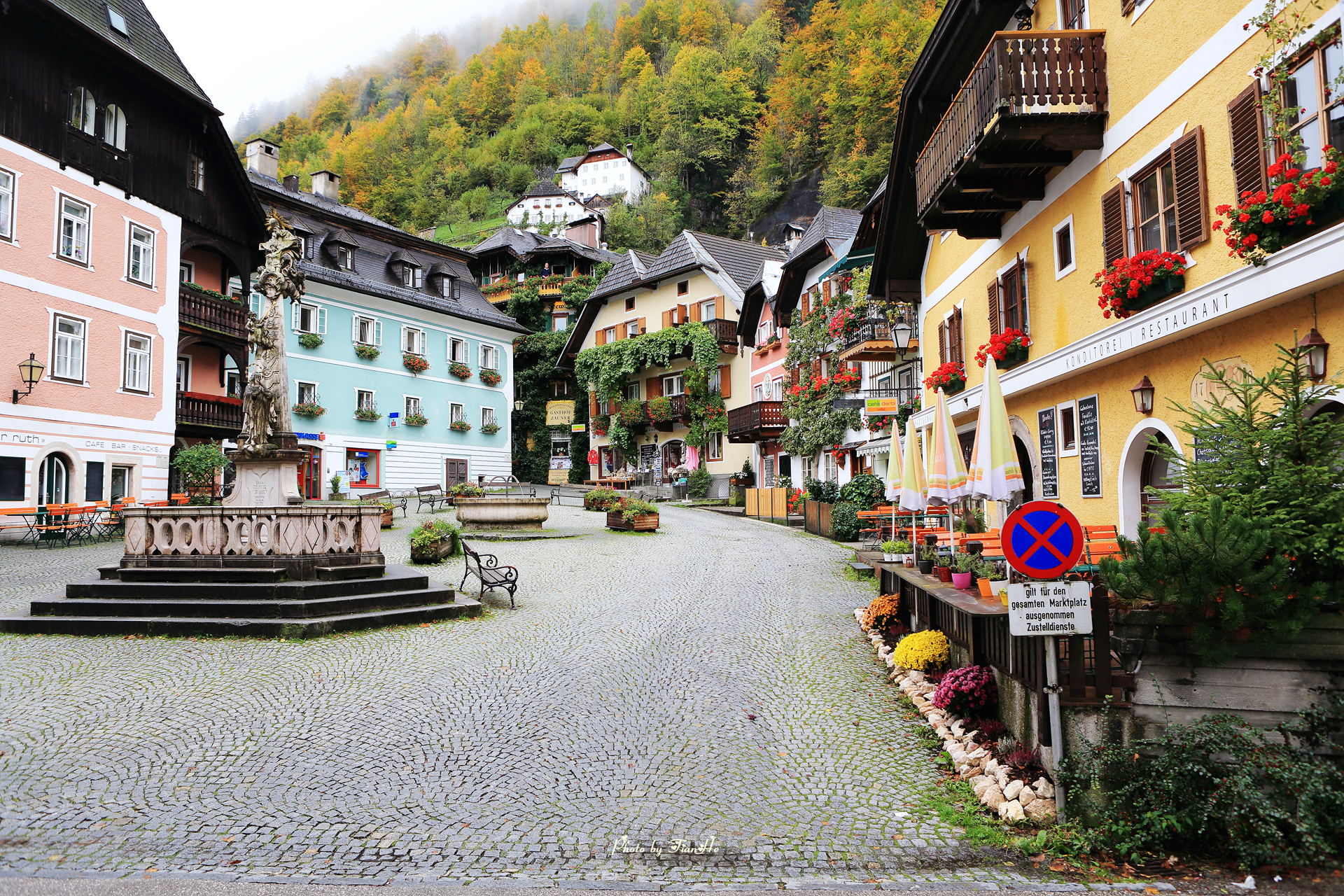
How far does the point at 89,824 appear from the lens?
5.57m

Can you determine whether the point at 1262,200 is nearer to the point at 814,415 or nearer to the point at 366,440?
the point at 814,415

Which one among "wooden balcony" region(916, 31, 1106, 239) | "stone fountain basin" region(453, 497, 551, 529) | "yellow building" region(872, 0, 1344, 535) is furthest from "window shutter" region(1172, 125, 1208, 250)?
"stone fountain basin" region(453, 497, 551, 529)

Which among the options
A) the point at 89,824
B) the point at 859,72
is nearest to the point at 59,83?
the point at 89,824

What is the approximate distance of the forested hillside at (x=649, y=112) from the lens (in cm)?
6231

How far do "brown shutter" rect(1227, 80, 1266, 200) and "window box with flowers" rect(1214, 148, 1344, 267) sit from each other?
0.27m

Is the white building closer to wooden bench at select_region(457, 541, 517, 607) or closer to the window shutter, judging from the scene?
wooden bench at select_region(457, 541, 517, 607)

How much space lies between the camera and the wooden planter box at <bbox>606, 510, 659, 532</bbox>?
23328mm

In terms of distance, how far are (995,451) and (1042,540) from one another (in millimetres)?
2328

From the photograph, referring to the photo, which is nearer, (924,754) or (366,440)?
(924,754)

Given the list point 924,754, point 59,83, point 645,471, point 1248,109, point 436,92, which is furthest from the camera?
point 436,92

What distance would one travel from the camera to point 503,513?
22297mm

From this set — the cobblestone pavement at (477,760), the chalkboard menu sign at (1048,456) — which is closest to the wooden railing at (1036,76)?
the chalkboard menu sign at (1048,456)

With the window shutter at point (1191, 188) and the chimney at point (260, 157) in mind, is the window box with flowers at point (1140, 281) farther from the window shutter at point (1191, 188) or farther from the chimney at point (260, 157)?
the chimney at point (260, 157)

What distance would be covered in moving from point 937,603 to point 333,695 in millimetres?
6256
